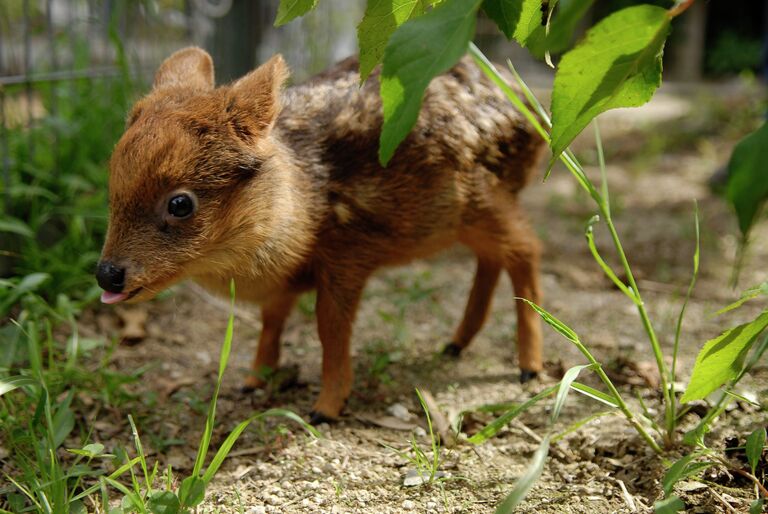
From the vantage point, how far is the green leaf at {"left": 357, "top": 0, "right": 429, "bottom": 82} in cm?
198

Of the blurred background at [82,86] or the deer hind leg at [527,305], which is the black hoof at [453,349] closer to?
the deer hind leg at [527,305]

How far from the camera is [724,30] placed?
16.4 m

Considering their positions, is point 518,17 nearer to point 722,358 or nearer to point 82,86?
point 722,358

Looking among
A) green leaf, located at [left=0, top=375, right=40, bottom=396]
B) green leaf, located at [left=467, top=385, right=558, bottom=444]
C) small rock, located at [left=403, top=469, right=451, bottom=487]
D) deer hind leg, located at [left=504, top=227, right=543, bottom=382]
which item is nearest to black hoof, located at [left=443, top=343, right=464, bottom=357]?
deer hind leg, located at [left=504, top=227, right=543, bottom=382]

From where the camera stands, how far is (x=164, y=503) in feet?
7.47

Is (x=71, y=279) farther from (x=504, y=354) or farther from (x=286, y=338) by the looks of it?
(x=504, y=354)

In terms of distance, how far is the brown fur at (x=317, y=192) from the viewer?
9.07ft

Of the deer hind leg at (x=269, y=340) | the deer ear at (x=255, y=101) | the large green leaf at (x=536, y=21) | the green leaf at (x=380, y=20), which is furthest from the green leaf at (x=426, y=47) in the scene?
the deer hind leg at (x=269, y=340)

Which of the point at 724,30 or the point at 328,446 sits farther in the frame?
the point at 724,30

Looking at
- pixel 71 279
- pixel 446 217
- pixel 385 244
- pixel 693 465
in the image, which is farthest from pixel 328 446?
pixel 71 279

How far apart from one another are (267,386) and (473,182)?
132 centimetres

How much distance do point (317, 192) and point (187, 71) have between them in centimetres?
77

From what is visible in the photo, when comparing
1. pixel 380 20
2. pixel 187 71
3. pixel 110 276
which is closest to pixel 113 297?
pixel 110 276

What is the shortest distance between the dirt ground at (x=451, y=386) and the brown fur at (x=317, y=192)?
24 cm
